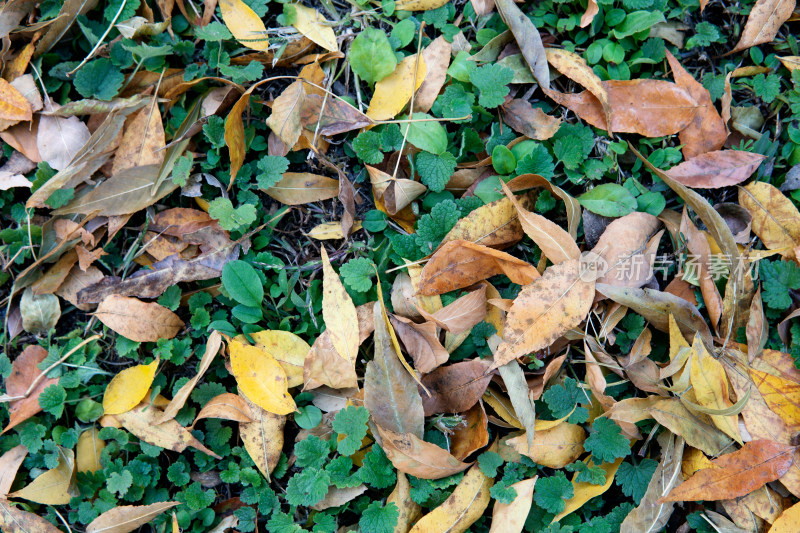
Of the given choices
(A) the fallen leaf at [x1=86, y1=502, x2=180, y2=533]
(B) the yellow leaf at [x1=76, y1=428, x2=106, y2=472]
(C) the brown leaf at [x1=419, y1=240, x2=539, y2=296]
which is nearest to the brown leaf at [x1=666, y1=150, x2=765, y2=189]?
(C) the brown leaf at [x1=419, y1=240, x2=539, y2=296]

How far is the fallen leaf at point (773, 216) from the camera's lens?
242 centimetres

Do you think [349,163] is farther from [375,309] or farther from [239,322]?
[239,322]

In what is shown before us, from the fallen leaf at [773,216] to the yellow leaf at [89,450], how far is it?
296cm

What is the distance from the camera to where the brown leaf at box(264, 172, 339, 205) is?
2.52m

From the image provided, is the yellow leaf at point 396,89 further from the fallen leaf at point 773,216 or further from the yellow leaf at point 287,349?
the fallen leaf at point 773,216

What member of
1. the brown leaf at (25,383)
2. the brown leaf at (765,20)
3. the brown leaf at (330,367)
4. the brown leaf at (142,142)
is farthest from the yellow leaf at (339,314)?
the brown leaf at (765,20)

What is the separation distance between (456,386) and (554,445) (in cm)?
45

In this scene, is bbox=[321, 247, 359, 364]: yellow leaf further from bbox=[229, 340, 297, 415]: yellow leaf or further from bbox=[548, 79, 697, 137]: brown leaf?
bbox=[548, 79, 697, 137]: brown leaf

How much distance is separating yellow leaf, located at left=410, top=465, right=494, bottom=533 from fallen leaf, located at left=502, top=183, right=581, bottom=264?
91 centimetres

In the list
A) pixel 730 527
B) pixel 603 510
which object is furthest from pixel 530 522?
pixel 730 527

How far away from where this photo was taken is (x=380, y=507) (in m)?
2.27

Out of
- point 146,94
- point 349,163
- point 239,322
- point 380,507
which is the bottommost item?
point 380,507

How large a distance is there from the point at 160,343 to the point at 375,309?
0.93 meters

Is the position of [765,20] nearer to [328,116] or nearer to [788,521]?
[328,116]
